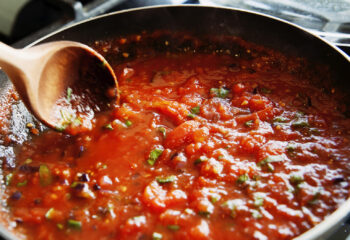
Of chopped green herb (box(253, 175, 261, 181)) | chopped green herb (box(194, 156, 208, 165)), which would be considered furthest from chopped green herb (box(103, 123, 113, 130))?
chopped green herb (box(253, 175, 261, 181))

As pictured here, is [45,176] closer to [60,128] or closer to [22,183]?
[22,183]

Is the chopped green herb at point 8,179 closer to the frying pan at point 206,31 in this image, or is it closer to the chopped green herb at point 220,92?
the frying pan at point 206,31

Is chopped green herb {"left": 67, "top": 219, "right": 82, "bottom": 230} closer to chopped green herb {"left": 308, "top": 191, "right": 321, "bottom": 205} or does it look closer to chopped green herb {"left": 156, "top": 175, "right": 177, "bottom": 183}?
chopped green herb {"left": 156, "top": 175, "right": 177, "bottom": 183}

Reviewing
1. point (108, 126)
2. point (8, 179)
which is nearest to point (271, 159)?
point (108, 126)

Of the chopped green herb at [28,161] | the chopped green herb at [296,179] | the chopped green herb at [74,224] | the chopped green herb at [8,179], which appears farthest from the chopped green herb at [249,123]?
the chopped green herb at [8,179]

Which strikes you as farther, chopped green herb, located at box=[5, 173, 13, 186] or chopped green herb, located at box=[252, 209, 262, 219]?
chopped green herb, located at box=[5, 173, 13, 186]

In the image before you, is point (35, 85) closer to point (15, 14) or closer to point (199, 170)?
point (199, 170)
